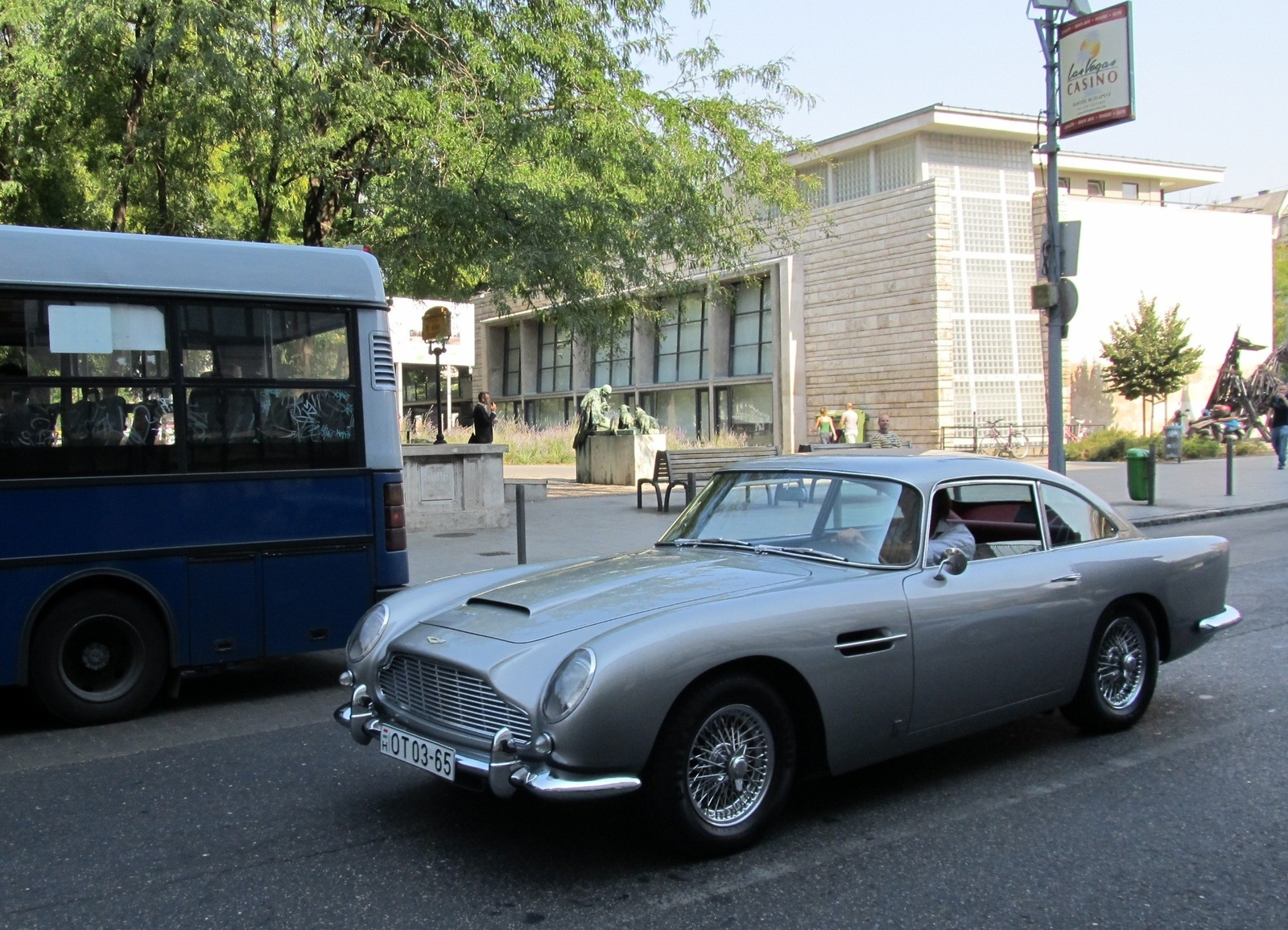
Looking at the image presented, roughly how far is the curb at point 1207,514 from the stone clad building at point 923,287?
15.9 m

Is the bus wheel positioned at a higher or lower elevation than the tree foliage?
lower

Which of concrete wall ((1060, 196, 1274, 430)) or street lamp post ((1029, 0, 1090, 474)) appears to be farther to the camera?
concrete wall ((1060, 196, 1274, 430))

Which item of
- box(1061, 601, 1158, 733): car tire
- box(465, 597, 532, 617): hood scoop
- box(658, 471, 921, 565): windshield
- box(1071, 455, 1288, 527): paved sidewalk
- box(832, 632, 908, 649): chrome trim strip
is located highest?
box(658, 471, 921, 565): windshield

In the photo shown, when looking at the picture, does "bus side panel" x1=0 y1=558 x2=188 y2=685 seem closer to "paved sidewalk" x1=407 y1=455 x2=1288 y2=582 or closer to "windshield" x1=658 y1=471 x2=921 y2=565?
"windshield" x1=658 y1=471 x2=921 y2=565

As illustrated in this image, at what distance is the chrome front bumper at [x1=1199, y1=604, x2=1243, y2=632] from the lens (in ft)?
19.4

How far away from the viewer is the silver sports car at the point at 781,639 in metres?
3.84

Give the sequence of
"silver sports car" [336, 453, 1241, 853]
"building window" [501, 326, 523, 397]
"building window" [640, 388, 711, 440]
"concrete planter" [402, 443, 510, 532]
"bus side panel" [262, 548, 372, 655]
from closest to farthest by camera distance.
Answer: "silver sports car" [336, 453, 1241, 853]
"bus side panel" [262, 548, 372, 655]
"concrete planter" [402, 443, 510, 532]
"building window" [640, 388, 711, 440]
"building window" [501, 326, 523, 397]

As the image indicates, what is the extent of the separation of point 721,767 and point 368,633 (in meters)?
1.68

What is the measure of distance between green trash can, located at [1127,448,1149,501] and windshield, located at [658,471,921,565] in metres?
14.0

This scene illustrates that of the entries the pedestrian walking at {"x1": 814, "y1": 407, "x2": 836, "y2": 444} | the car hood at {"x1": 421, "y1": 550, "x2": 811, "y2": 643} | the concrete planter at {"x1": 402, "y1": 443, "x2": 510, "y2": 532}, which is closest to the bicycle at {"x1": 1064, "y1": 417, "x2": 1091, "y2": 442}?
the pedestrian walking at {"x1": 814, "y1": 407, "x2": 836, "y2": 444}

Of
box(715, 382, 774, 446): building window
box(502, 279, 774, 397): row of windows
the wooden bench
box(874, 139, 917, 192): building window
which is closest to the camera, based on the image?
the wooden bench

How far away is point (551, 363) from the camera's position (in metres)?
52.5

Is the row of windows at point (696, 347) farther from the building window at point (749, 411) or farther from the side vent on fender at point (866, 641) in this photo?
the side vent on fender at point (866, 641)

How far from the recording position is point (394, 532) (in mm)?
7324
